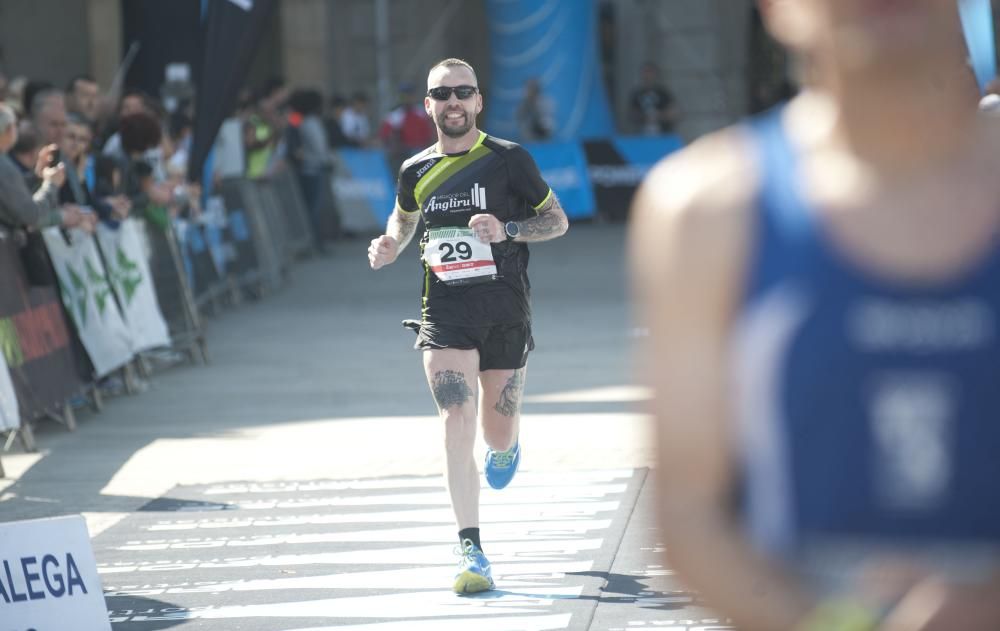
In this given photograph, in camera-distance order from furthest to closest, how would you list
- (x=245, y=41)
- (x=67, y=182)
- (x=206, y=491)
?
(x=245, y=41) → (x=67, y=182) → (x=206, y=491)

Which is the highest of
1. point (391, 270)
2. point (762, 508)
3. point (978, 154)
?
point (978, 154)

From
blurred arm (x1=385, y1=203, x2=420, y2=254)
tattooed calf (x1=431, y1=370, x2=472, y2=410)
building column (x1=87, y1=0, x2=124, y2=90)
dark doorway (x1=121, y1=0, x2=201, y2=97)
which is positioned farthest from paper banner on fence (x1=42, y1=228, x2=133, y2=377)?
building column (x1=87, y1=0, x2=124, y2=90)

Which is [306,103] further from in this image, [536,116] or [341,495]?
[341,495]

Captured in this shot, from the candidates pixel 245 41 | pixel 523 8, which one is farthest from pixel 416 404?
pixel 523 8

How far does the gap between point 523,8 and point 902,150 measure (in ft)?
81.1

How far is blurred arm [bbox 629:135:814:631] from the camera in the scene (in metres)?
1.82

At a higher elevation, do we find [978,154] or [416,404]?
[978,154]

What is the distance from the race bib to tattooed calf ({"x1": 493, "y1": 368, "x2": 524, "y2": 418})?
40cm

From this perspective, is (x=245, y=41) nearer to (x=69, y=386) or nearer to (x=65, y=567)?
(x=69, y=386)

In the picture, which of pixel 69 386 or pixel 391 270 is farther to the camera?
pixel 391 270

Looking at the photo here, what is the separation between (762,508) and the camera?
187cm

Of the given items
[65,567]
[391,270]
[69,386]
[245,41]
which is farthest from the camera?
[391,270]

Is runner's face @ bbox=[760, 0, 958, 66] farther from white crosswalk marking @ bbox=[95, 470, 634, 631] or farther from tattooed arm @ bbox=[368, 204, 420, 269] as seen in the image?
tattooed arm @ bbox=[368, 204, 420, 269]

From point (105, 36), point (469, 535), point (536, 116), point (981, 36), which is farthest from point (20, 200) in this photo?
point (105, 36)
